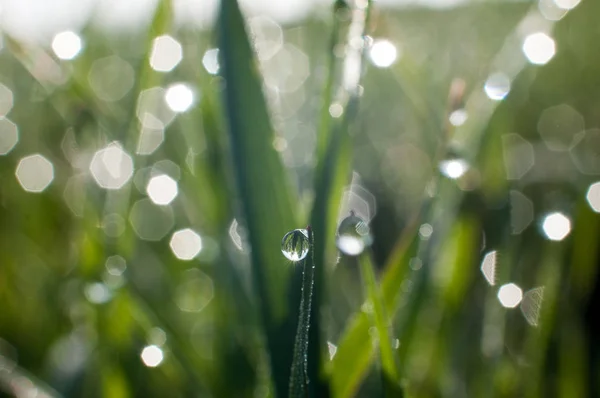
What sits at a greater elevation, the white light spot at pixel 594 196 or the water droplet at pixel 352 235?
the white light spot at pixel 594 196

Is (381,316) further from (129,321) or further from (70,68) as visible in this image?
(70,68)

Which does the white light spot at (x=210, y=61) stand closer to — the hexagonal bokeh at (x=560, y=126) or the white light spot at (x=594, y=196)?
the white light spot at (x=594, y=196)

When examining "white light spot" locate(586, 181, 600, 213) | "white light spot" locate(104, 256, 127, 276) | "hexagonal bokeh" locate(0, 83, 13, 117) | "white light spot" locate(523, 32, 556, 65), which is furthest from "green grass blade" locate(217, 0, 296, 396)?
"hexagonal bokeh" locate(0, 83, 13, 117)

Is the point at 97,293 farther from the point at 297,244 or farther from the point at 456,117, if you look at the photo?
the point at 456,117

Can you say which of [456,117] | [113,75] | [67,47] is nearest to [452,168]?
[456,117]

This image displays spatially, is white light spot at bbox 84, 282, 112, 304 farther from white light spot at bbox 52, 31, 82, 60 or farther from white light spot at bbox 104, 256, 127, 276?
white light spot at bbox 52, 31, 82, 60

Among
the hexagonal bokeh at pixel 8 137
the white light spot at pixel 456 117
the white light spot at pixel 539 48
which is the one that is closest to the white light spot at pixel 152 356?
the white light spot at pixel 456 117

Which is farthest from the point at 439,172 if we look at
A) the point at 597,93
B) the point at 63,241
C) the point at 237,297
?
the point at 597,93
